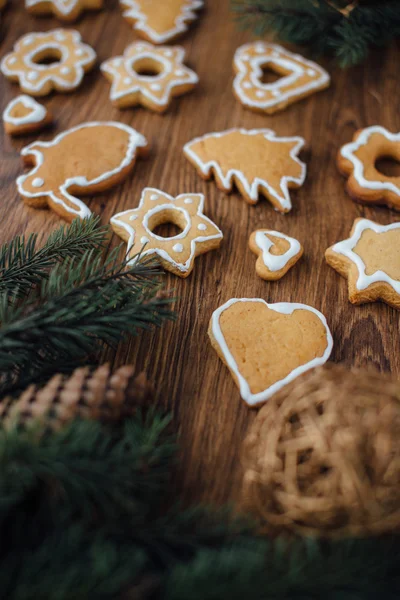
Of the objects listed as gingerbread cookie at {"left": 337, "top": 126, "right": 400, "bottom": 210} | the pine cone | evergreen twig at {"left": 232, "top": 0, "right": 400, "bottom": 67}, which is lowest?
the pine cone

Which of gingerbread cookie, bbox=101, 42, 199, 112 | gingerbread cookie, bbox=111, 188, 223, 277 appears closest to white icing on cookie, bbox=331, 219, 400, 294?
gingerbread cookie, bbox=111, 188, 223, 277

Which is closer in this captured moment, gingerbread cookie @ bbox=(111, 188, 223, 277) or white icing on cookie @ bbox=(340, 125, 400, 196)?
gingerbread cookie @ bbox=(111, 188, 223, 277)

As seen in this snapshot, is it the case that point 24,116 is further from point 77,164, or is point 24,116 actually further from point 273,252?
point 273,252

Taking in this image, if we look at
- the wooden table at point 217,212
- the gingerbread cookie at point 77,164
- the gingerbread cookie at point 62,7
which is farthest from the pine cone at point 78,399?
the gingerbread cookie at point 62,7

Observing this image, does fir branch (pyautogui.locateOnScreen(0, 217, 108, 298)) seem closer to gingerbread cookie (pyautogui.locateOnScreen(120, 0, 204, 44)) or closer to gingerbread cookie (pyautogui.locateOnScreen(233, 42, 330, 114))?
gingerbread cookie (pyautogui.locateOnScreen(233, 42, 330, 114))

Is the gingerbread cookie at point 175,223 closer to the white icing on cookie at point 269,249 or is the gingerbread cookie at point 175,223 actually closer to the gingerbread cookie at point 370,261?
the white icing on cookie at point 269,249
